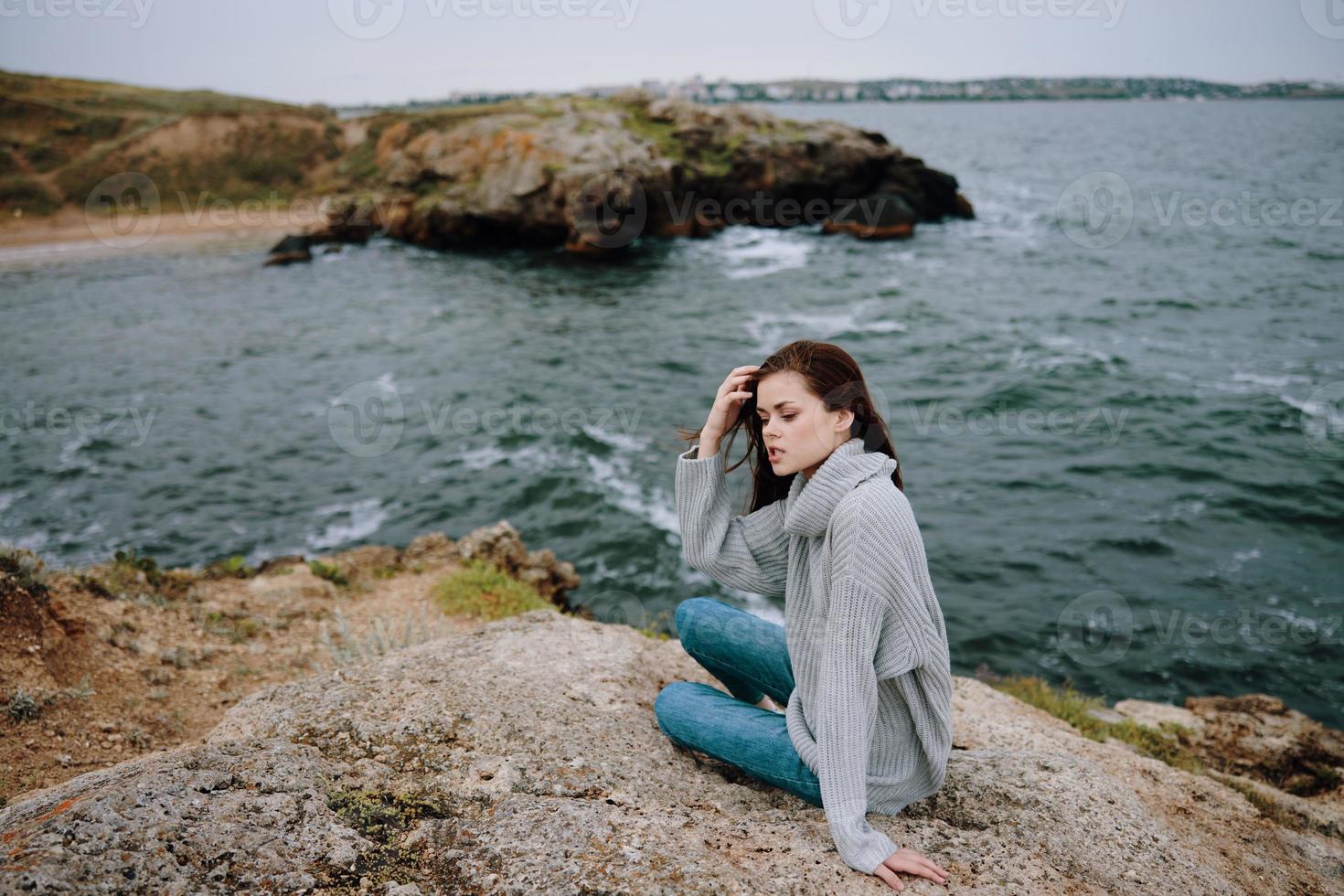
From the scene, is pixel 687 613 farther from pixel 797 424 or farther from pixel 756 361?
pixel 756 361

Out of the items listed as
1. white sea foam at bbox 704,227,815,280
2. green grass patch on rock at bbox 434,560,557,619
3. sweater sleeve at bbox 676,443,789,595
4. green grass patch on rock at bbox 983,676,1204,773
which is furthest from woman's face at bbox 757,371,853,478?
white sea foam at bbox 704,227,815,280

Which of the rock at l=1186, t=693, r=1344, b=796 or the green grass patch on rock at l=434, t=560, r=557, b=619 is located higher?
the green grass patch on rock at l=434, t=560, r=557, b=619

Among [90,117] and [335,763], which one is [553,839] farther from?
[90,117]

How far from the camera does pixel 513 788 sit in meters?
3.59

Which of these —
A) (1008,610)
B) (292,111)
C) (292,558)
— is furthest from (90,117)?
(1008,610)

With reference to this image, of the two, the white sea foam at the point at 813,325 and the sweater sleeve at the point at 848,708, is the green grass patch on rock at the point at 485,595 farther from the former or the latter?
the white sea foam at the point at 813,325

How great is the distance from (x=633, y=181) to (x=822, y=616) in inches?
1527

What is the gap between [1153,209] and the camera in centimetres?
4394

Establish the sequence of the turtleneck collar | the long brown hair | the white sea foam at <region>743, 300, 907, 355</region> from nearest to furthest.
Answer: the turtleneck collar
the long brown hair
the white sea foam at <region>743, 300, 907, 355</region>

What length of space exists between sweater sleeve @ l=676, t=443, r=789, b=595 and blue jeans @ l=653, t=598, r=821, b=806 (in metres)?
0.30

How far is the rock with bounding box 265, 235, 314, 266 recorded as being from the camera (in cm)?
3844

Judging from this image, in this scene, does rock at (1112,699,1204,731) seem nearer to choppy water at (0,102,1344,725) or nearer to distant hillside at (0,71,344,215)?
choppy water at (0,102,1344,725)

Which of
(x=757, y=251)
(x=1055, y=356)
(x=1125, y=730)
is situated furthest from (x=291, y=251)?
(x=1125, y=730)

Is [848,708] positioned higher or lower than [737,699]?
higher
